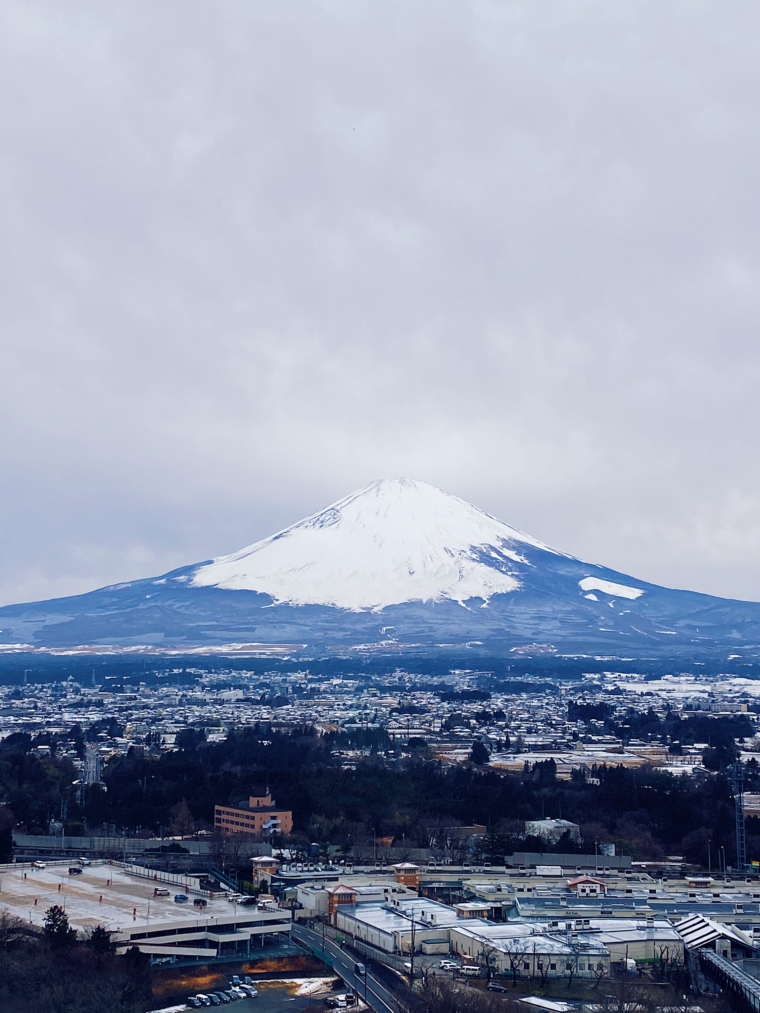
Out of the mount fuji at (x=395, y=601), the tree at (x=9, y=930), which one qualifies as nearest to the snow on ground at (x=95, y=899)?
the tree at (x=9, y=930)

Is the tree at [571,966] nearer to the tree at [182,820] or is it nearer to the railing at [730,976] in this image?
the railing at [730,976]

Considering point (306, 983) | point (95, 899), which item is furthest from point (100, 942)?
point (95, 899)

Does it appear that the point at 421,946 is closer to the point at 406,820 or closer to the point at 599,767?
the point at 406,820

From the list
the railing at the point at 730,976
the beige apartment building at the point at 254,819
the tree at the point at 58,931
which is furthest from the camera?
the beige apartment building at the point at 254,819

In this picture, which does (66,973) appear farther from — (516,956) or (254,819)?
(254,819)

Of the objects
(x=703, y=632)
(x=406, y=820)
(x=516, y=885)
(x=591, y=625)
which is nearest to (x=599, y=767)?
(x=406, y=820)
